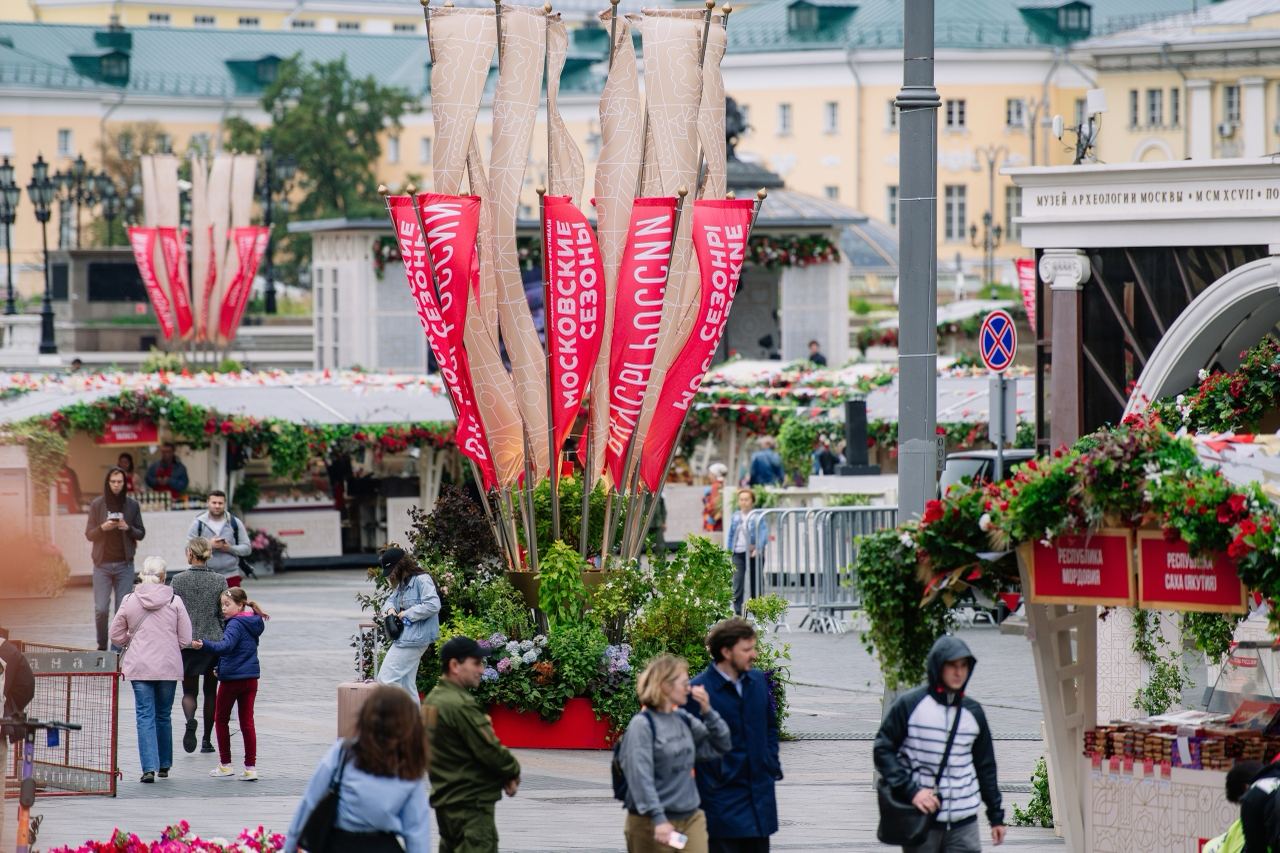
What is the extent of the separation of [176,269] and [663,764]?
118 ft

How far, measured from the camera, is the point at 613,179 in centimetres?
1808

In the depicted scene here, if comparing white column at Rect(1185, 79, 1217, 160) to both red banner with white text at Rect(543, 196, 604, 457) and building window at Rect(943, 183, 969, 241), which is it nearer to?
building window at Rect(943, 183, 969, 241)

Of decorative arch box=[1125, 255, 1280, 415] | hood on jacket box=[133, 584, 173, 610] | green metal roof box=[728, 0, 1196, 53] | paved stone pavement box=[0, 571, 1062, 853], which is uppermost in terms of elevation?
green metal roof box=[728, 0, 1196, 53]

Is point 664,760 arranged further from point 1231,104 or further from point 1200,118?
point 1200,118

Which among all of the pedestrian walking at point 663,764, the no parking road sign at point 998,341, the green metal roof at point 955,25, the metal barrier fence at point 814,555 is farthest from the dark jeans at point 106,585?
the green metal roof at point 955,25

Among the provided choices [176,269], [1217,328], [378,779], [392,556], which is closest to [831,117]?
[176,269]

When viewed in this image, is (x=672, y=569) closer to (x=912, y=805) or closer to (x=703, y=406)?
(x=912, y=805)

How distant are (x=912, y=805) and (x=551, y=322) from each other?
808 centimetres

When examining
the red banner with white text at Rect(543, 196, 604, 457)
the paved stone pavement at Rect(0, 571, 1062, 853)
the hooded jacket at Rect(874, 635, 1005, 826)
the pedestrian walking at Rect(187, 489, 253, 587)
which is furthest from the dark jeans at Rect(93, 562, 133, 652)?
the hooded jacket at Rect(874, 635, 1005, 826)

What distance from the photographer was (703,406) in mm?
36656

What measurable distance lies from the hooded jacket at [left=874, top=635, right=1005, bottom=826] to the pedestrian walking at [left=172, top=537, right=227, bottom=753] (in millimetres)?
7408

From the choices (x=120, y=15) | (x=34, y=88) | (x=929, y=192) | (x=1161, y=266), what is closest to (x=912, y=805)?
(x=929, y=192)

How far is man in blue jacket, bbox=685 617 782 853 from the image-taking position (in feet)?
33.9

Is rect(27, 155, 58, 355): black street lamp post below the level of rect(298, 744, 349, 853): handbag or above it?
above
